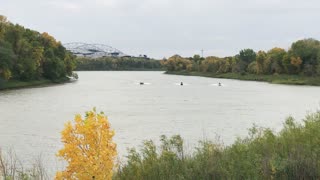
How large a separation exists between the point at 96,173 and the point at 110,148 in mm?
333

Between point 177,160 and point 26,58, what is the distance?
60.5m

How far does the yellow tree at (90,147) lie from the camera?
510 cm

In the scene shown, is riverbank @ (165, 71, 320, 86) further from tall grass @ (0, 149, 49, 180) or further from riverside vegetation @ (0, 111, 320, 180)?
tall grass @ (0, 149, 49, 180)

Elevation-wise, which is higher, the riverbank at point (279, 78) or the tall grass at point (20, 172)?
the tall grass at point (20, 172)

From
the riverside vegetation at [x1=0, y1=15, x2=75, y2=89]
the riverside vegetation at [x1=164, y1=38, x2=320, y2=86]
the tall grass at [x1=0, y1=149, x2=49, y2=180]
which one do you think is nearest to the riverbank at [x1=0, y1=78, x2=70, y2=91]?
the riverside vegetation at [x1=0, y1=15, x2=75, y2=89]

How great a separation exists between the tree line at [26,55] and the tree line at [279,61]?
153 ft

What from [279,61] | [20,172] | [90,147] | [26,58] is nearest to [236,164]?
[90,147]

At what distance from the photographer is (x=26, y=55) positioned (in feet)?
215

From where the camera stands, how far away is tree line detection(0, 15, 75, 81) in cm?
5825

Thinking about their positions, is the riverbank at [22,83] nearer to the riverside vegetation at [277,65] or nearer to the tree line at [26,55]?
the tree line at [26,55]

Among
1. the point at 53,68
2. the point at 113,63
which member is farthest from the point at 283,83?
the point at 113,63

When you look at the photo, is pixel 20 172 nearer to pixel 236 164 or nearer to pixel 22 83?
pixel 236 164

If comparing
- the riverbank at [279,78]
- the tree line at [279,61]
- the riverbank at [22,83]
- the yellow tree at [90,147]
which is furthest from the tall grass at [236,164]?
the tree line at [279,61]

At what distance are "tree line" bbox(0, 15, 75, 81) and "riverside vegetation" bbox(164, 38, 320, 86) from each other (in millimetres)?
43084
